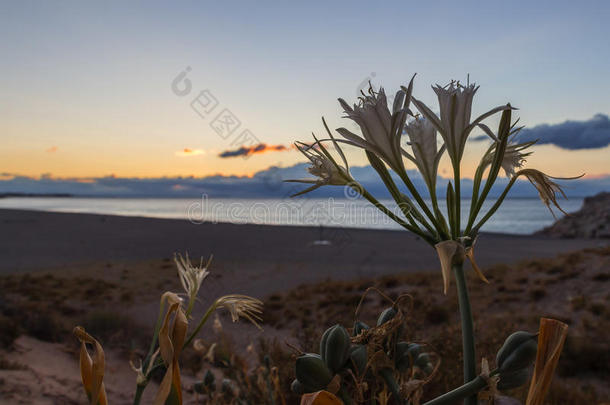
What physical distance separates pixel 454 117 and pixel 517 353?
0.35m

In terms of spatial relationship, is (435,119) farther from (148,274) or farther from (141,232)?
(141,232)

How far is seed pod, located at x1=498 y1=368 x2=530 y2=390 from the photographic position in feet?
1.66

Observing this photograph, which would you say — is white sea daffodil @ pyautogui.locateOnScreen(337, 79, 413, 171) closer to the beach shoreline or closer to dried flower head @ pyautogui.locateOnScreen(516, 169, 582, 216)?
dried flower head @ pyautogui.locateOnScreen(516, 169, 582, 216)

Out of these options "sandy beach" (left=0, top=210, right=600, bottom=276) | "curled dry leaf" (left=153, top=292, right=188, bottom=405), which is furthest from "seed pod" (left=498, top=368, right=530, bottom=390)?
"sandy beach" (left=0, top=210, right=600, bottom=276)

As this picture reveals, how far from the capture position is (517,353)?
507mm

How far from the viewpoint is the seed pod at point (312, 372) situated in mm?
489

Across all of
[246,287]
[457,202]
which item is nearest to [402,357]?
[457,202]

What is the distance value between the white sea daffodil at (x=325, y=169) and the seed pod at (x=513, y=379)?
0.36 m

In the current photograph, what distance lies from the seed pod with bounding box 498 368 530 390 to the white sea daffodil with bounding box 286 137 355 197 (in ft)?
1.19

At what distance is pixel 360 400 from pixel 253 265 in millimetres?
14171

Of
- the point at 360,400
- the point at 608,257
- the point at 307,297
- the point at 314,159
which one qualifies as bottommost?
the point at 307,297

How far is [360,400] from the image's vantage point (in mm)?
511

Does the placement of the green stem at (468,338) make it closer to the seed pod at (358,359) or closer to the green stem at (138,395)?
the seed pod at (358,359)

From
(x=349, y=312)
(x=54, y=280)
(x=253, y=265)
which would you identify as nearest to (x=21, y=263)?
(x=54, y=280)
